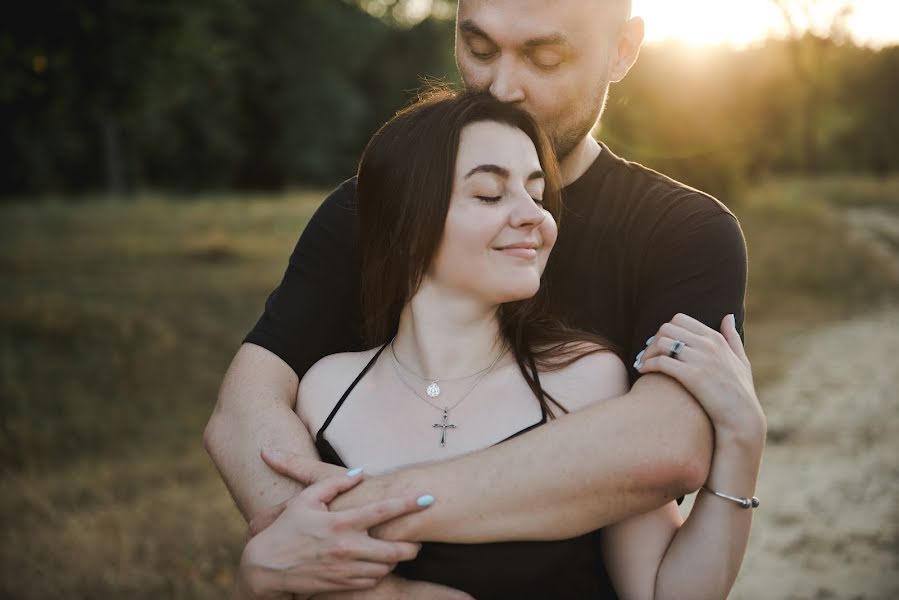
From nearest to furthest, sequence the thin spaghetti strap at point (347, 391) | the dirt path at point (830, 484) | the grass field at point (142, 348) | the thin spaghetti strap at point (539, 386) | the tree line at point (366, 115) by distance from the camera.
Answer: the thin spaghetti strap at point (539, 386), the thin spaghetti strap at point (347, 391), the grass field at point (142, 348), the dirt path at point (830, 484), the tree line at point (366, 115)

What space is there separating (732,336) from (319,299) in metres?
1.27

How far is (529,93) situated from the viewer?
3.03m

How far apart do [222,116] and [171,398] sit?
3238 centimetres

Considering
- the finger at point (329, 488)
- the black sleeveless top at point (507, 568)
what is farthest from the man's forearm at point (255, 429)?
the black sleeveless top at point (507, 568)

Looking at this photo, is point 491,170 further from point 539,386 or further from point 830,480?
point 830,480

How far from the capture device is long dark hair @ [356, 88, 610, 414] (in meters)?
2.54

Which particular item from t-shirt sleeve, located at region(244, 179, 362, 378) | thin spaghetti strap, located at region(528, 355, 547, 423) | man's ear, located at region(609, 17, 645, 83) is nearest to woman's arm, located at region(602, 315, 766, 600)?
thin spaghetti strap, located at region(528, 355, 547, 423)

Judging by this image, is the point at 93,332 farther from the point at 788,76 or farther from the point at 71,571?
the point at 788,76

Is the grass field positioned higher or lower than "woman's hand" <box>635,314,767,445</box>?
lower

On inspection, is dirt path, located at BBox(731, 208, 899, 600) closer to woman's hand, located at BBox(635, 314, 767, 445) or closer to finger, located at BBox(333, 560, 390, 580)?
woman's hand, located at BBox(635, 314, 767, 445)

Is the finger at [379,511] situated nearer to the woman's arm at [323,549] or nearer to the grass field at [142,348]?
the woman's arm at [323,549]

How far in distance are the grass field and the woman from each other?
117 inches

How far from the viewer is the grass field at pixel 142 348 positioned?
18.9ft

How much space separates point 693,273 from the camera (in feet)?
8.41
